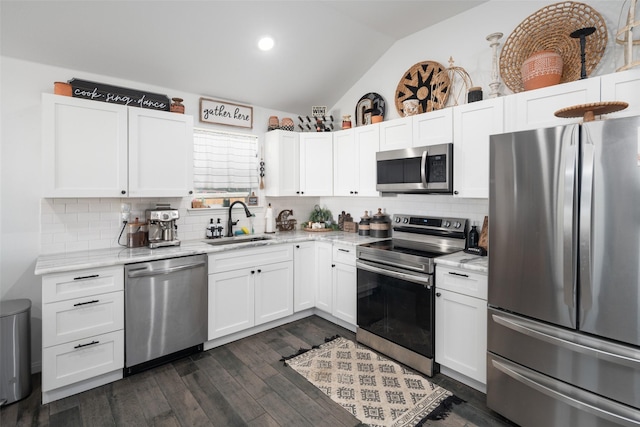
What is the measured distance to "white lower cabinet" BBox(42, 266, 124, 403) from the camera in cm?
230

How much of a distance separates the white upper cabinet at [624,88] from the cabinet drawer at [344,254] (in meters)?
2.24

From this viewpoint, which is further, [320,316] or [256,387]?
[320,316]

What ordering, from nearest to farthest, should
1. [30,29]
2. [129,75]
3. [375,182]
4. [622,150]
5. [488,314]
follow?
1. [622,150]
2. [488,314]
3. [30,29]
4. [129,75]
5. [375,182]

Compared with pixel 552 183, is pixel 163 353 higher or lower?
lower

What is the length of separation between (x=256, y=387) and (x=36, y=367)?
1.92 meters

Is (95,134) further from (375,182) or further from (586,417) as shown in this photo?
(586,417)

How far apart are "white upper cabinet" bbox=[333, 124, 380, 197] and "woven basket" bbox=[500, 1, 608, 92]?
1.31m

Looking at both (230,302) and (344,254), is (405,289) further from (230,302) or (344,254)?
(230,302)

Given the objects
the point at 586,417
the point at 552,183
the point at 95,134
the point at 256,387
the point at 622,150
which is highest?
the point at 95,134

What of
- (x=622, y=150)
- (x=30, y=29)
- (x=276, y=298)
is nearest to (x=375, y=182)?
(x=276, y=298)

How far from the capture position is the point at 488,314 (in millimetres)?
2172

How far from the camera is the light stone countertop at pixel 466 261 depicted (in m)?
2.32

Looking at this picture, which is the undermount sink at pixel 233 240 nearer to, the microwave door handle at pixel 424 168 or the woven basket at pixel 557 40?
the microwave door handle at pixel 424 168

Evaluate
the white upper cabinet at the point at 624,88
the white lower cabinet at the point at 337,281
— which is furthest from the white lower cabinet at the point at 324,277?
the white upper cabinet at the point at 624,88
